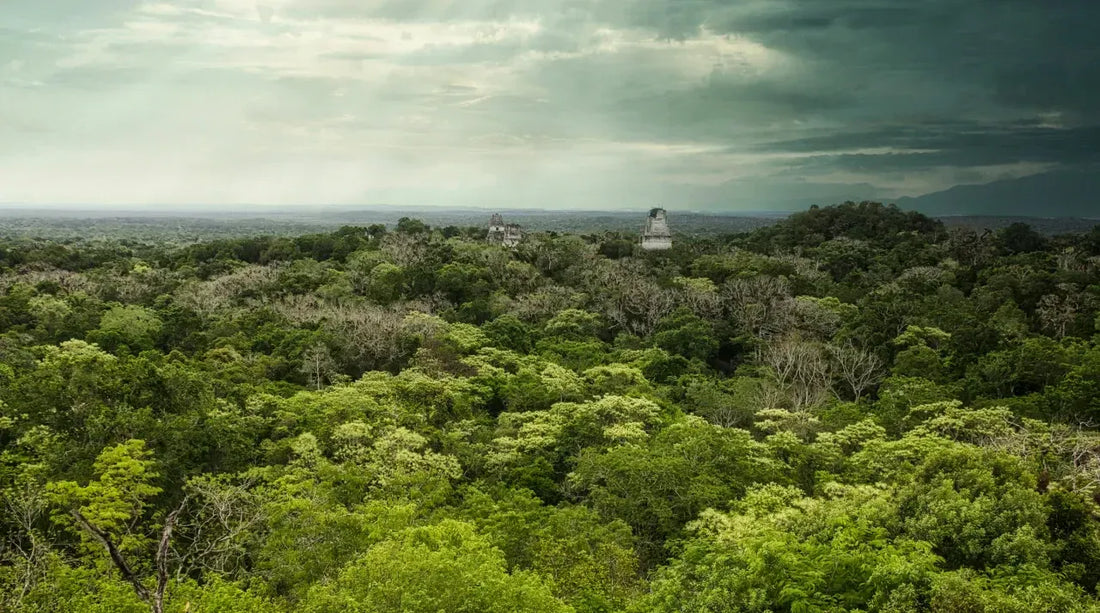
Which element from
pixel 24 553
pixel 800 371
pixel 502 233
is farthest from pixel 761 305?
pixel 502 233

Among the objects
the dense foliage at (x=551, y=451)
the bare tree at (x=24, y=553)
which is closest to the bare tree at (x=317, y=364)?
the dense foliage at (x=551, y=451)

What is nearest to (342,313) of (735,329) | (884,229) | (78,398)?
(78,398)

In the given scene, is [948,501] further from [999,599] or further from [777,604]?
[777,604]

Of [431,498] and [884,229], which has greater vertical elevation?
[884,229]

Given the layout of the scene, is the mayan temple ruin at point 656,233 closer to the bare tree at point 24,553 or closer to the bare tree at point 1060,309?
the bare tree at point 1060,309

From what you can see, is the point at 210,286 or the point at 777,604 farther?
the point at 210,286

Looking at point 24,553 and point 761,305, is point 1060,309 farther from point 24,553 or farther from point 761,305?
point 24,553
